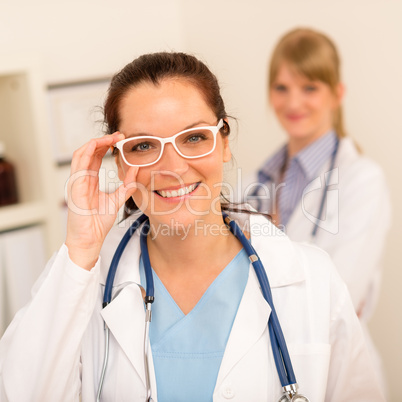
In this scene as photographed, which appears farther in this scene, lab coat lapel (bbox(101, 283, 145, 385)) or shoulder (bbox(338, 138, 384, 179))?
shoulder (bbox(338, 138, 384, 179))

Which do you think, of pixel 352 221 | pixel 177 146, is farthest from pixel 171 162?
pixel 352 221

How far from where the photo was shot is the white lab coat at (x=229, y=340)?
4.22ft

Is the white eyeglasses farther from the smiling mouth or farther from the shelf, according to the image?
the shelf

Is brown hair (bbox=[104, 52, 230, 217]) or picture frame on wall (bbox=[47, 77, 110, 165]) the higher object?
brown hair (bbox=[104, 52, 230, 217])

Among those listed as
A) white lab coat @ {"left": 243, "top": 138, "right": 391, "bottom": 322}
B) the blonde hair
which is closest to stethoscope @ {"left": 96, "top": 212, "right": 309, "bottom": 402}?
white lab coat @ {"left": 243, "top": 138, "right": 391, "bottom": 322}

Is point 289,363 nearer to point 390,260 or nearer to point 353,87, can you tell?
point 390,260

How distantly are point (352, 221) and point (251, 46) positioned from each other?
3.80ft

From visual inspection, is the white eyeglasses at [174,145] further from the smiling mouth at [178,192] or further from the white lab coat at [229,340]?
the white lab coat at [229,340]

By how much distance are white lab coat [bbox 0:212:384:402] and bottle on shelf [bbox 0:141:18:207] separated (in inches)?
33.9

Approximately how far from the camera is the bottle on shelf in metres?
2.17

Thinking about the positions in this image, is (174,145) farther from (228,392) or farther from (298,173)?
(298,173)

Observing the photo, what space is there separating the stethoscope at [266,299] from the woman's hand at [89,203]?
0.11 m

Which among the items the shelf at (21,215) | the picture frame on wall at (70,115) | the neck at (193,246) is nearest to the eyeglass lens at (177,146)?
the neck at (193,246)

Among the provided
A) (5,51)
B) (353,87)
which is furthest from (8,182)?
(353,87)
